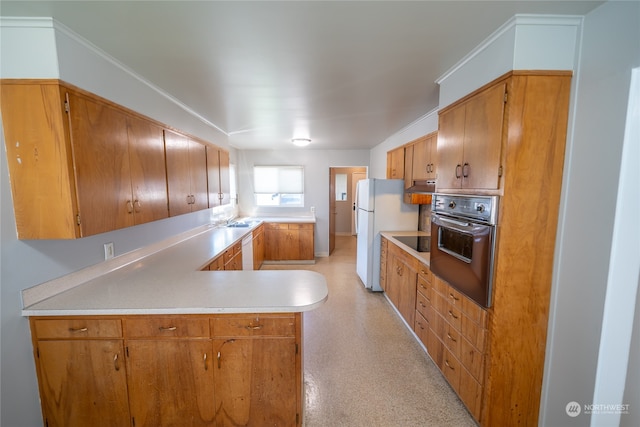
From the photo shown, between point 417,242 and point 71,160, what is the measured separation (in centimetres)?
317

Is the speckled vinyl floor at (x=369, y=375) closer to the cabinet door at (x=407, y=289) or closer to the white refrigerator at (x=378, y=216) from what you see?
the cabinet door at (x=407, y=289)

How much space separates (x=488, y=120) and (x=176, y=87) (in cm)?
251

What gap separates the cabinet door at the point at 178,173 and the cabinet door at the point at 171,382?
124cm

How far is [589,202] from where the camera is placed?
124cm

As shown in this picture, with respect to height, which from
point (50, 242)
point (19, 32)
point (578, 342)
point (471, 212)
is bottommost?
point (578, 342)

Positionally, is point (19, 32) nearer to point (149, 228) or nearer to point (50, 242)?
point (50, 242)

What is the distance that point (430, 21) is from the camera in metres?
1.28

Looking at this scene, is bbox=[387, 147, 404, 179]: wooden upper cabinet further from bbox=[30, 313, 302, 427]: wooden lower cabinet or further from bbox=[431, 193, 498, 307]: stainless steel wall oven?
bbox=[30, 313, 302, 427]: wooden lower cabinet

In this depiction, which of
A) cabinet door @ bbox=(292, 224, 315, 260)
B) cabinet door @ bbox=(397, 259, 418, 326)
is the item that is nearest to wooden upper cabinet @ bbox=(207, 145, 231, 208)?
cabinet door @ bbox=(292, 224, 315, 260)

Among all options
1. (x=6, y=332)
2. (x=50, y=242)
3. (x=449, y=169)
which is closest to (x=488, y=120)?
(x=449, y=169)

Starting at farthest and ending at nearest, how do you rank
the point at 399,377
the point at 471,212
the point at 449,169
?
the point at 399,377
the point at 449,169
the point at 471,212

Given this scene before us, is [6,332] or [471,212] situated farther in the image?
[471,212]

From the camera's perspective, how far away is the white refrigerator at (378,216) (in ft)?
11.9

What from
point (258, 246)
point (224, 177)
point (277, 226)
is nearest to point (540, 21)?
point (224, 177)
